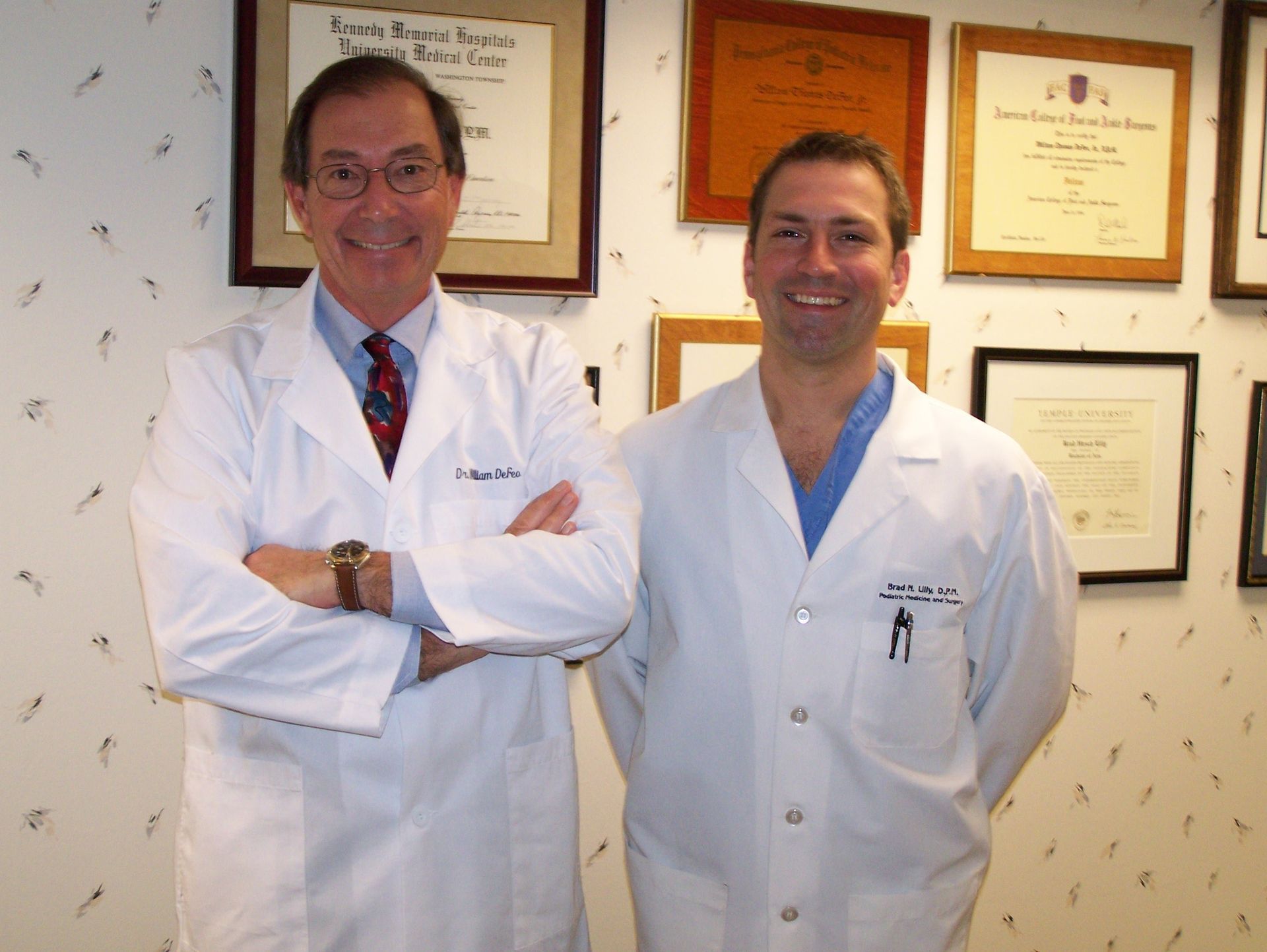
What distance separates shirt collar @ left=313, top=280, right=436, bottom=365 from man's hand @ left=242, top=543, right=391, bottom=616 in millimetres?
355

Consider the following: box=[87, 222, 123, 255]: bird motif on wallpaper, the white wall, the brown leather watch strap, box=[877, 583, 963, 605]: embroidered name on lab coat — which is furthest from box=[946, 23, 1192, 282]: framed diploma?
box=[87, 222, 123, 255]: bird motif on wallpaper

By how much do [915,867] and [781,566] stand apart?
524 millimetres

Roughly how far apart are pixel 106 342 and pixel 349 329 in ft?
2.45

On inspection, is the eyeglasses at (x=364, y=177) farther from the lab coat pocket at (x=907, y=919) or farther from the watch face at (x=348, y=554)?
the lab coat pocket at (x=907, y=919)

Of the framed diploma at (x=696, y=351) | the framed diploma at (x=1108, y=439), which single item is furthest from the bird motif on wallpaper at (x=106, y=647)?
the framed diploma at (x=1108, y=439)

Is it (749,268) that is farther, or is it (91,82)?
(91,82)

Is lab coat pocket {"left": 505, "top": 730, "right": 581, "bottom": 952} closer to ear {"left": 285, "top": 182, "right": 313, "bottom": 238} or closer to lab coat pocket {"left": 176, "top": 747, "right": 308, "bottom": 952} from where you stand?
lab coat pocket {"left": 176, "top": 747, "right": 308, "bottom": 952}

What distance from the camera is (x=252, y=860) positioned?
4.61 feet

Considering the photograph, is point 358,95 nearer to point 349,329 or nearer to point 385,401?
point 349,329

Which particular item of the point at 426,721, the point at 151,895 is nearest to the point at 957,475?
the point at 426,721

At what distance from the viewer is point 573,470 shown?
5.08 ft

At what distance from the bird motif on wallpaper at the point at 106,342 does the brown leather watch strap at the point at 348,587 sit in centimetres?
99

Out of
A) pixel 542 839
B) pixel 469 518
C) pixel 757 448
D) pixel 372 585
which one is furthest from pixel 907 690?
pixel 372 585

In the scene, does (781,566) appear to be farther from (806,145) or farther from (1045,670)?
(806,145)
